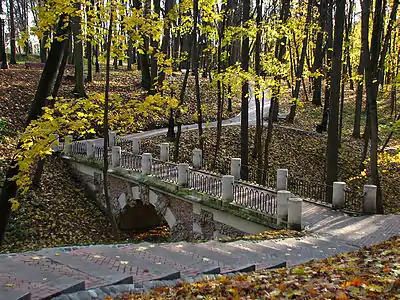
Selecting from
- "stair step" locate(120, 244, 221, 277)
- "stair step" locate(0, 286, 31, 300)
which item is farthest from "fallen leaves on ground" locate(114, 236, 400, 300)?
"stair step" locate(0, 286, 31, 300)

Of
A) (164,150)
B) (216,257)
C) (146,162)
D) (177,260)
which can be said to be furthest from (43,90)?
(164,150)

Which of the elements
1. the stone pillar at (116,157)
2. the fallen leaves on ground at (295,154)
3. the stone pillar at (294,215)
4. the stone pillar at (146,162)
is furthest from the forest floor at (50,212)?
the fallen leaves on ground at (295,154)

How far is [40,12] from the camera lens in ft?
29.7

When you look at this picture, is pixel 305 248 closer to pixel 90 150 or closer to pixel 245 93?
pixel 245 93

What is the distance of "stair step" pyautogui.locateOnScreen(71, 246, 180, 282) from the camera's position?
6.54 m

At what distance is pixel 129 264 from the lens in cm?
707

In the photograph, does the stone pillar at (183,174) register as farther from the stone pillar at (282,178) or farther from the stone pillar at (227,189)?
the stone pillar at (282,178)

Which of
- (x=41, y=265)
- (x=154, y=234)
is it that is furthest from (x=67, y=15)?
(x=154, y=234)

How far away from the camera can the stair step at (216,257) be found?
7.36 metres

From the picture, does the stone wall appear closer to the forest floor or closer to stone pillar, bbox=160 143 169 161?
the forest floor

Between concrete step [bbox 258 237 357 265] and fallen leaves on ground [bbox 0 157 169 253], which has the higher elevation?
concrete step [bbox 258 237 357 265]

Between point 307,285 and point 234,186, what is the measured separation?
7.31m

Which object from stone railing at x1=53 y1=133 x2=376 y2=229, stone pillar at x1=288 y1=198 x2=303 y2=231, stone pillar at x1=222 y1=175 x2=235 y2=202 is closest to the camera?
stone pillar at x1=288 y1=198 x2=303 y2=231

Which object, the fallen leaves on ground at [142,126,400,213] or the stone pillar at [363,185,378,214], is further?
the fallen leaves on ground at [142,126,400,213]
